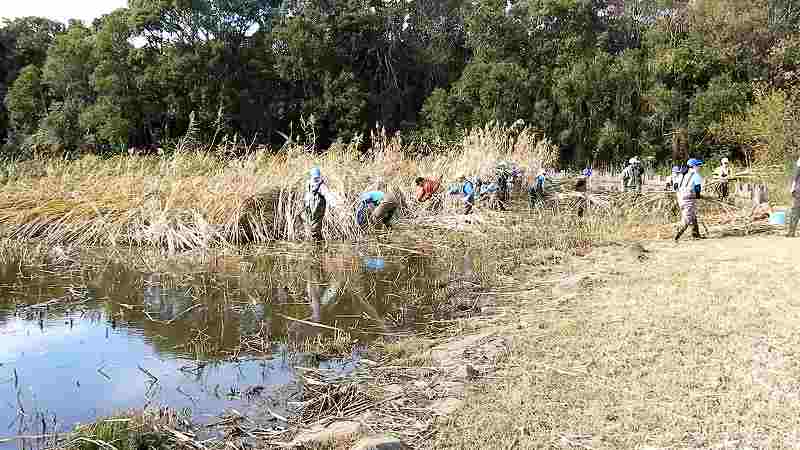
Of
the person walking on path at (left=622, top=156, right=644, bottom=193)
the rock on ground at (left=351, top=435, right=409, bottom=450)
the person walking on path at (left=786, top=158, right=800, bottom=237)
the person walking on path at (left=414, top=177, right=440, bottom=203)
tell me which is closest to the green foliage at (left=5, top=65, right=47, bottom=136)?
the person walking on path at (left=414, top=177, right=440, bottom=203)

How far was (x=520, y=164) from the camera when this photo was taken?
1567 cm

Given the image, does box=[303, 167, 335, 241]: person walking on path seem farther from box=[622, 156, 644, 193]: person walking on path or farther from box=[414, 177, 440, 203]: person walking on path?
box=[622, 156, 644, 193]: person walking on path

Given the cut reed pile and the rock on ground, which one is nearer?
the rock on ground

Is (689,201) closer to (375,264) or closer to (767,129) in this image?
(375,264)

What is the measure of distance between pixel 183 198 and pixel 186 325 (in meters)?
4.93

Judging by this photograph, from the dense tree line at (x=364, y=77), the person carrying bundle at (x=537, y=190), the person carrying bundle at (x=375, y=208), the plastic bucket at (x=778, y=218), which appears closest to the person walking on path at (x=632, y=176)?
the person carrying bundle at (x=537, y=190)

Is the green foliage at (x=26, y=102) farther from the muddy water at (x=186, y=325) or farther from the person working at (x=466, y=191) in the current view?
the person working at (x=466, y=191)

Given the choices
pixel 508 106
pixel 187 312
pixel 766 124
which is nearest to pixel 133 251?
pixel 187 312

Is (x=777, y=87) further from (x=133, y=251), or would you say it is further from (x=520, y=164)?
(x=133, y=251)

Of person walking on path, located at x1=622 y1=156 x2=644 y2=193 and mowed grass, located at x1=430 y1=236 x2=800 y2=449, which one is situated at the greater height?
person walking on path, located at x1=622 y1=156 x2=644 y2=193

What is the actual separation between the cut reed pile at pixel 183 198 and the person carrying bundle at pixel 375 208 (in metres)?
0.19

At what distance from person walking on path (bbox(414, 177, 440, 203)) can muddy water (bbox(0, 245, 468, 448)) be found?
126 inches

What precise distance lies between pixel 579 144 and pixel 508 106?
368 centimetres

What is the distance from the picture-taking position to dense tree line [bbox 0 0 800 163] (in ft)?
86.2
